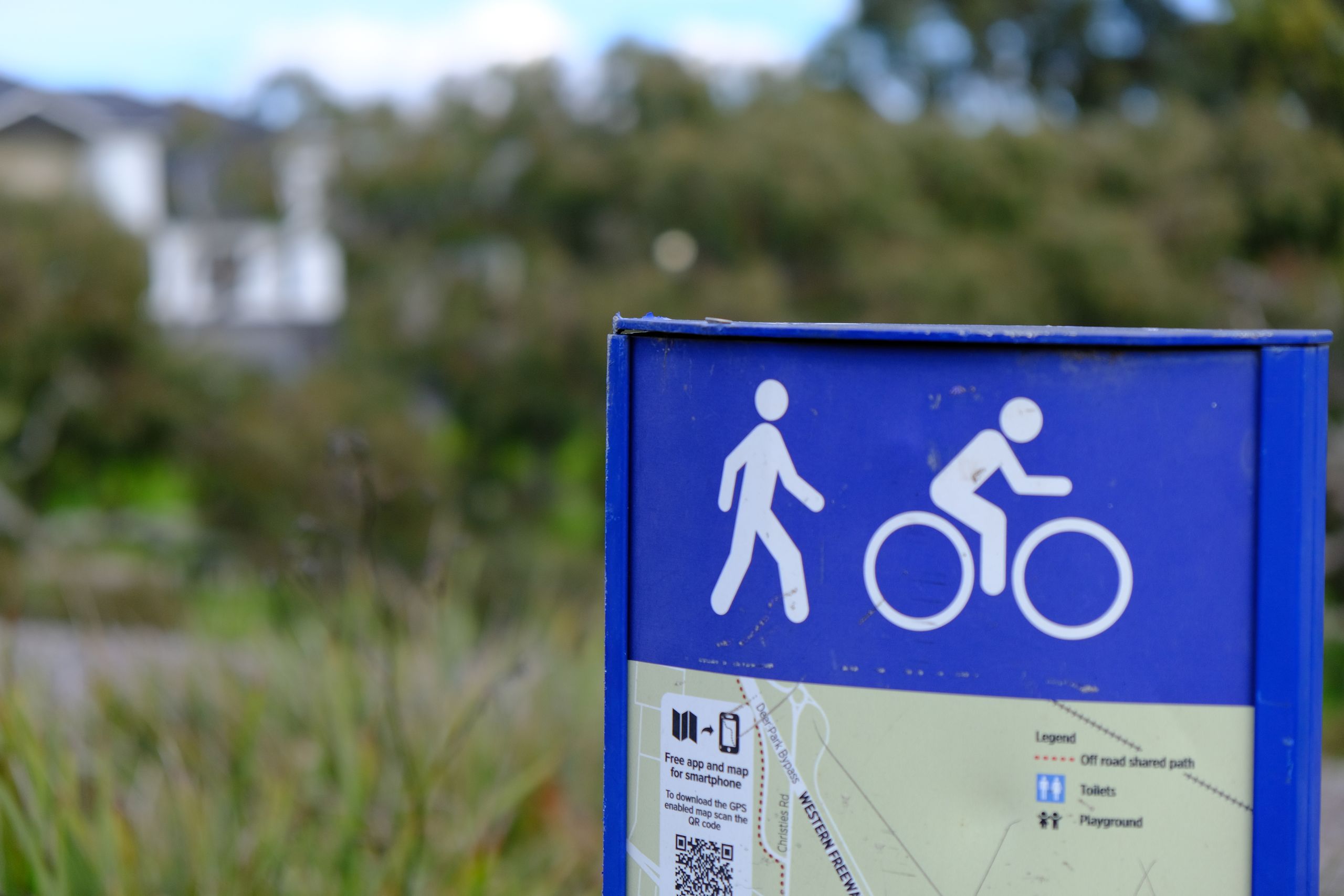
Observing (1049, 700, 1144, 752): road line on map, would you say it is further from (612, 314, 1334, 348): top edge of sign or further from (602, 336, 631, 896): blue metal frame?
(602, 336, 631, 896): blue metal frame

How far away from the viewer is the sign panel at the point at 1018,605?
1.65m

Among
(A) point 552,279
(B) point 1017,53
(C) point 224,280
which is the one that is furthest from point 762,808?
(B) point 1017,53

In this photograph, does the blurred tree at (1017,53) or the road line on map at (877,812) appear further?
the blurred tree at (1017,53)

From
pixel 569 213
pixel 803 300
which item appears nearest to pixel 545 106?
pixel 569 213

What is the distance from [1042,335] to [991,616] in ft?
1.20

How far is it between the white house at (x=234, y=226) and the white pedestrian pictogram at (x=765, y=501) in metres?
12.9

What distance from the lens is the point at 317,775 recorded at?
3924 mm

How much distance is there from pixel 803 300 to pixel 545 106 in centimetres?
360

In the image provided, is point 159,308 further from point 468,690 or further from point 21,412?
point 468,690

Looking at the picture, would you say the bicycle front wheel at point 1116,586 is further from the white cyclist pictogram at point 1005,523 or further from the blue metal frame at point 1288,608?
the blue metal frame at point 1288,608

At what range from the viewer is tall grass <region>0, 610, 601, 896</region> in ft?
10.1

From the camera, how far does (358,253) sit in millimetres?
14586

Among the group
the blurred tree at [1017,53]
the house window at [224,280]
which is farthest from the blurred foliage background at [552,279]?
the blurred tree at [1017,53]

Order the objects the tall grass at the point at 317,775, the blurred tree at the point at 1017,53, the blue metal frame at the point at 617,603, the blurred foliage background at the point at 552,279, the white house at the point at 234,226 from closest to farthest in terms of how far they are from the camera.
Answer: the blue metal frame at the point at 617,603 < the tall grass at the point at 317,775 < the blurred foliage background at the point at 552,279 < the white house at the point at 234,226 < the blurred tree at the point at 1017,53
